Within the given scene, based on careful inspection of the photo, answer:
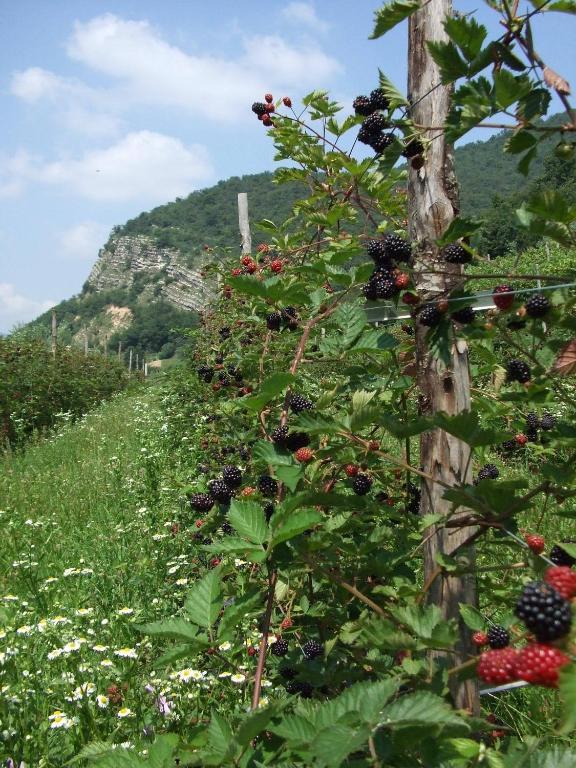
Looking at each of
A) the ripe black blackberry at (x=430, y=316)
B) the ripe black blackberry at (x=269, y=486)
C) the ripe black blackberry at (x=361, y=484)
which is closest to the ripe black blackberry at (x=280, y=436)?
the ripe black blackberry at (x=269, y=486)

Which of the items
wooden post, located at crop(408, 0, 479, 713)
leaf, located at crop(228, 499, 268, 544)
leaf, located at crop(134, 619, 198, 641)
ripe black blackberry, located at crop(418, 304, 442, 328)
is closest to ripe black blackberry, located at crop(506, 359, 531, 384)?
wooden post, located at crop(408, 0, 479, 713)

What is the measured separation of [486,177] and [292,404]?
7096 centimetres

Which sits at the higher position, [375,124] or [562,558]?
[375,124]

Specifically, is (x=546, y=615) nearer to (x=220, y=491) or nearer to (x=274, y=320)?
(x=220, y=491)

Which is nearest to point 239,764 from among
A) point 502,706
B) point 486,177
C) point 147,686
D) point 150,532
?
point 147,686

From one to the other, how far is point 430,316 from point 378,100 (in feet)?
1.99

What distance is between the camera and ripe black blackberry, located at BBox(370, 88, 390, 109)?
5.22ft

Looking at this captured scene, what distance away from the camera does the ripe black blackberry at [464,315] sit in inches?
56.2

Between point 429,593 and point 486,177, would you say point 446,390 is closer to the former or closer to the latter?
point 429,593

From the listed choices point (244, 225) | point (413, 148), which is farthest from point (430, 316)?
point (244, 225)

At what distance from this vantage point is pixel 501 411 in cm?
180

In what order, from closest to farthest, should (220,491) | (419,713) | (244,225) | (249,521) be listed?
1. (419,713)
2. (249,521)
3. (220,491)
4. (244,225)

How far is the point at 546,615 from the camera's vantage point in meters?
0.75

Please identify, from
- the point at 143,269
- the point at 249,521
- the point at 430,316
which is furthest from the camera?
the point at 143,269
